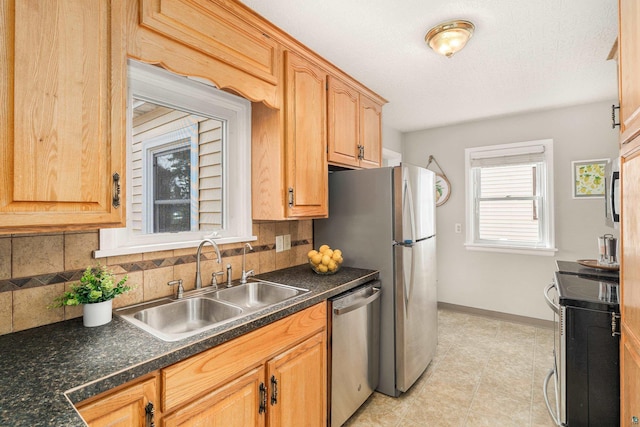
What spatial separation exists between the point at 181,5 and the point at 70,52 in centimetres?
57

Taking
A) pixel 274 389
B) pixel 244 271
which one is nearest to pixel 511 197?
pixel 244 271

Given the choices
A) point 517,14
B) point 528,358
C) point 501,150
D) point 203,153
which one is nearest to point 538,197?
point 501,150

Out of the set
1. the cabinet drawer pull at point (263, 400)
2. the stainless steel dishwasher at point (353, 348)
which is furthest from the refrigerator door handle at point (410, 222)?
the cabinet drawer pull at point (263, 400)

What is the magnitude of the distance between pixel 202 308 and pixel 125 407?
73cm

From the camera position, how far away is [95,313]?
4.12 feet

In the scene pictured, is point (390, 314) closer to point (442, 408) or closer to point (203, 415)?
point (442, 408)

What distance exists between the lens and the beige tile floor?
2.03 metres

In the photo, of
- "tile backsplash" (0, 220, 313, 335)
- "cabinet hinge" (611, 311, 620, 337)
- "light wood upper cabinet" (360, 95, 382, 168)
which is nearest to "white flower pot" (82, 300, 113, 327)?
"tile backsplash" (0, 220, 313, 335)

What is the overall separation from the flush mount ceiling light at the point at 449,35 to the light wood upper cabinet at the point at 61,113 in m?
1.59

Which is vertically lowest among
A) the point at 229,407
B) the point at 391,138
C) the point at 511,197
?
the point at 229,407

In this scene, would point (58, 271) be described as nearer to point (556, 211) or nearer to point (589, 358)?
point (589, 358)

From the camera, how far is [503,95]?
9.65 ft

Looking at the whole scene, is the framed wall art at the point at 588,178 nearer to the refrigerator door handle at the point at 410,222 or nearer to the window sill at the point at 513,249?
the window sill at the point at 513,249

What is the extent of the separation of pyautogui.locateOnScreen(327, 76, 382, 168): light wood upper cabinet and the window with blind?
158cm
